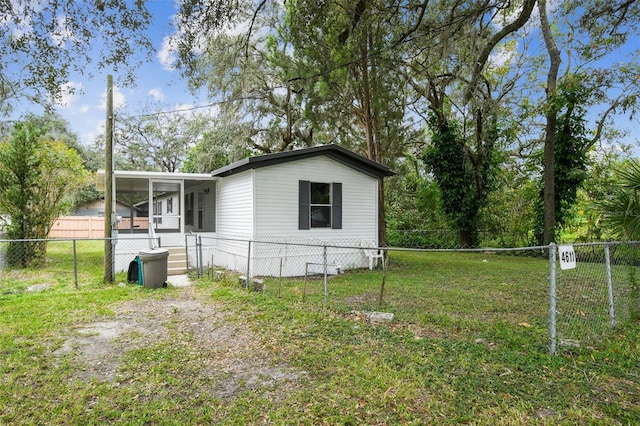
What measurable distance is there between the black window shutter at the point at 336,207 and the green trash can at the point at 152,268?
4.67 meters

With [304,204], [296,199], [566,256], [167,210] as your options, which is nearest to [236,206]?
[296,199]

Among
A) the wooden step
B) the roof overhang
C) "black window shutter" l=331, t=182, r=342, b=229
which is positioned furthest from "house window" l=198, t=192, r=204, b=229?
"black window shutter" l=331, t=182, r=342, b=229

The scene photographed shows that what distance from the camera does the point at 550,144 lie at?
41.7ft

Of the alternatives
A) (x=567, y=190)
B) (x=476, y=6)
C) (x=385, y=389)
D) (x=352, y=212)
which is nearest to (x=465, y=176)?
(x=567, y=190)

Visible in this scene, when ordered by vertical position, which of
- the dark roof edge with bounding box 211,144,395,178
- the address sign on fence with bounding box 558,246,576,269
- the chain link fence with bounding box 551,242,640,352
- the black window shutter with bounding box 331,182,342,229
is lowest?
the chain link fence with bounding box 551,242,640,352

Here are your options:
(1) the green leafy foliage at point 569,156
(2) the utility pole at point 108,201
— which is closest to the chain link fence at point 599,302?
(1) the green leafy foliage at point 569,156

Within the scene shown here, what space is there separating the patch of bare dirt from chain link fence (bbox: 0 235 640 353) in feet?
5.22

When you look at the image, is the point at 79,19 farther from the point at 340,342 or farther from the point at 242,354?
the point at 340,342

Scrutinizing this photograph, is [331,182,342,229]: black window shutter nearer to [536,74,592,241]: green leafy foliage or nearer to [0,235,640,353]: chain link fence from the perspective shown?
[0,235,640,353]: chain link fence

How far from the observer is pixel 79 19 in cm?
329

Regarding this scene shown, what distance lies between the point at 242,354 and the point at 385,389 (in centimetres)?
167

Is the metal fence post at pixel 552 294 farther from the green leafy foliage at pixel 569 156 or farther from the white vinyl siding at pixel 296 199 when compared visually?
the green leafy foliage at pixel 569 156

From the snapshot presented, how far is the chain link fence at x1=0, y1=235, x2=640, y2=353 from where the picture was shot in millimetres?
4742

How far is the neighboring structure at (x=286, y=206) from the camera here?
9414mm
